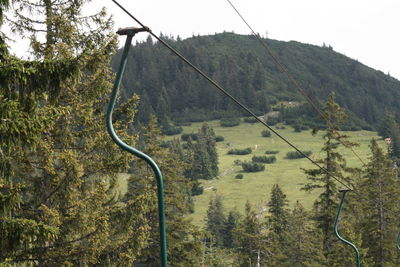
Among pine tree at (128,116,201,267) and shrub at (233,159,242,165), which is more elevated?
pine tree at (128,116,201,267)

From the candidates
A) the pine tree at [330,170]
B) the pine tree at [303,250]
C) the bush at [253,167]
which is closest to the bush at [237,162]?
the bush at [253,167]

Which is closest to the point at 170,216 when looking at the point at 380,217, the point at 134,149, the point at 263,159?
the point at 380,217

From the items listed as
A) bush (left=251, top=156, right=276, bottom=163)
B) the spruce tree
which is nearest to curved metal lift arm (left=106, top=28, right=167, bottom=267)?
the spruce tree

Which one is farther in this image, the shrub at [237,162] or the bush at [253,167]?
the shrub at [237,162]

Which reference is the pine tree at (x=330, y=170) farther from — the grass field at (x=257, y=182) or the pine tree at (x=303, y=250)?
the grass field at (x=257, y=182)

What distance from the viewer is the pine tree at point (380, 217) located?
36.2 metres

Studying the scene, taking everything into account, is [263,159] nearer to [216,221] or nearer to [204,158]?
[204,158]

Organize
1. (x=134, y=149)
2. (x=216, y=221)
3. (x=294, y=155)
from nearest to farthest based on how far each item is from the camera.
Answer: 1. (x=134, y=149)
2. (x=216, y=221)
3. (x=294, y=155)

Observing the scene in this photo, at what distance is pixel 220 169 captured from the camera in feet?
551

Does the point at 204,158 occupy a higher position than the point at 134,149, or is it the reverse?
the point at 134,149

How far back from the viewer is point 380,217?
1460 inches

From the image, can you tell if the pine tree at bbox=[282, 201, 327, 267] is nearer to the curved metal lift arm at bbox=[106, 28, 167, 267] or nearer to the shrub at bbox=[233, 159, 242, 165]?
the curved metal lift arm at bbox=[106, 28, 167, 267]

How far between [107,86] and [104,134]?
1.52 metres

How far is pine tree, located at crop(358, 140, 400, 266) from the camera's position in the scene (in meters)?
36.2
